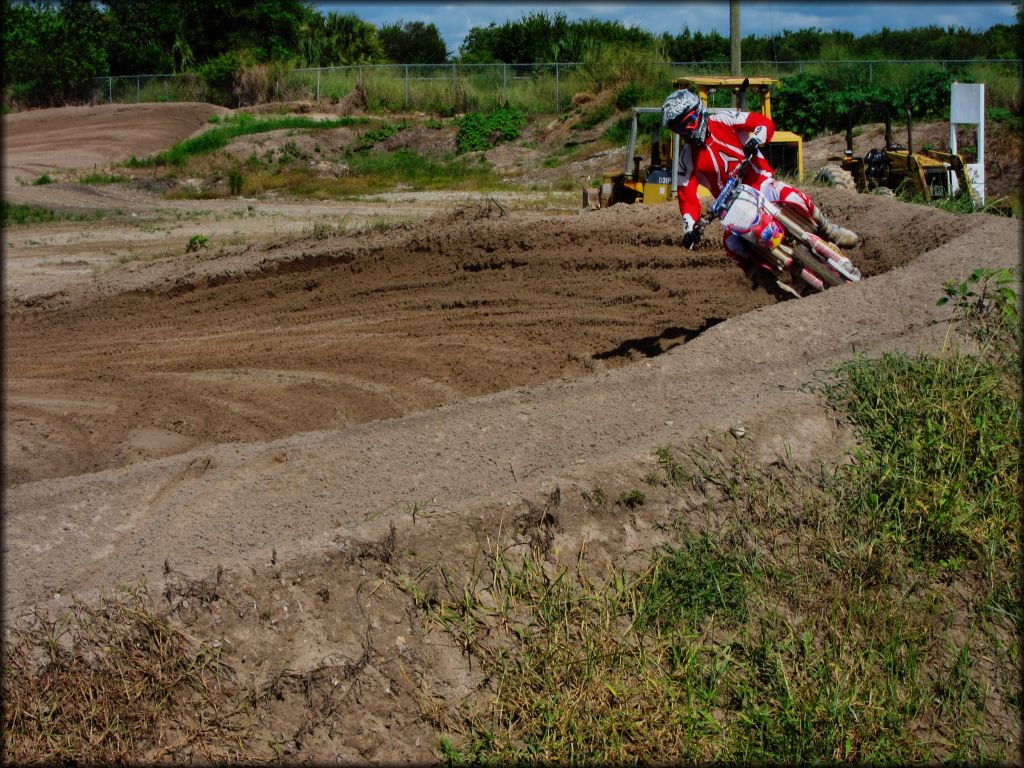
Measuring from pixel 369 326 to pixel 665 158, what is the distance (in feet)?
22.0

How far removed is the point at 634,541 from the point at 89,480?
3.34 m

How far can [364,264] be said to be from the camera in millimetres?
12484

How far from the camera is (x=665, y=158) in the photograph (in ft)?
50.3

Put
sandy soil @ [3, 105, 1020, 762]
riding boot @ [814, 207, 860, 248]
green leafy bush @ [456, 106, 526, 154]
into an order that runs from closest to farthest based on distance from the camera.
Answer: sandy soil @ [3, 105, 1020, 762] → riding boot @ [814, 207, 860, 248] → green leafy bush @ [456, 106, 526, 154]

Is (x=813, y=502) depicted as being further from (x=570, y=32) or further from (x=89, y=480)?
(x=570, y=32)

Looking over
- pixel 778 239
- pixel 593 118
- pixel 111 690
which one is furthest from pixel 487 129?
pixel 111 690

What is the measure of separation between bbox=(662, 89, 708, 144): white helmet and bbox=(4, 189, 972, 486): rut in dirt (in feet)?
Result: 6.36

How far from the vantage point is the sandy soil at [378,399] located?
4.57 metres

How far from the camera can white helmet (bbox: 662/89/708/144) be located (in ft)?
27.0

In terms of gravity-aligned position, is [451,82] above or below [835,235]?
above

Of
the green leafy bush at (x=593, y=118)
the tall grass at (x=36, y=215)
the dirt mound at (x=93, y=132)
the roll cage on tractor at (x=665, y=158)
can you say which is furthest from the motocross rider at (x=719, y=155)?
the dirt mound at (x=93, y=132)

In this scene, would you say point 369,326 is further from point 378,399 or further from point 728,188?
point 728,188

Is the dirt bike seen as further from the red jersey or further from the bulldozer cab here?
the bulldozer cab

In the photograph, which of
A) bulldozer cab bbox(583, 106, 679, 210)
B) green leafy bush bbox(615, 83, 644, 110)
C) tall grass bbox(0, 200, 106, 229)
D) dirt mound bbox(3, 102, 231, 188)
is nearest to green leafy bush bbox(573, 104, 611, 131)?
green leafy bush bbox(615, 83, 644, 110)
